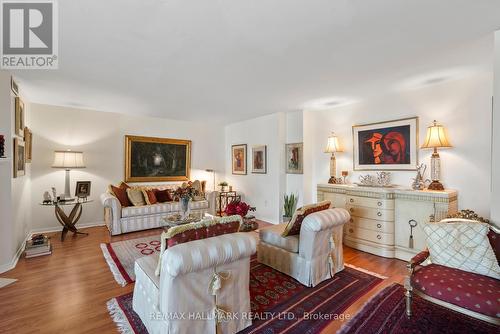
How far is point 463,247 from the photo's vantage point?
1975 mm

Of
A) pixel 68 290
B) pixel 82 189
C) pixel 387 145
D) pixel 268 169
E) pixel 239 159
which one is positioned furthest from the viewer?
pixel 239 159

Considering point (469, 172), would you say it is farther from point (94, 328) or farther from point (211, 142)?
point (211, 142)

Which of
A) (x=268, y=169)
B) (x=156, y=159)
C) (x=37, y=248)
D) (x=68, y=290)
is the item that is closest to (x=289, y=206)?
(x=268, y=169)

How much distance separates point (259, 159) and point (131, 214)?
3.10 metres

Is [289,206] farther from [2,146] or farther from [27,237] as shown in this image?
[27,237]

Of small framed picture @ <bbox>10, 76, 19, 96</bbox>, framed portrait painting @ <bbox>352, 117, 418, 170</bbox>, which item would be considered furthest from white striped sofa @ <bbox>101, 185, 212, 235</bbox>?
framed portrait painting @ <bbox>352, 117, 418, 170</bbox>

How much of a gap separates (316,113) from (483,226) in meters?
3.48

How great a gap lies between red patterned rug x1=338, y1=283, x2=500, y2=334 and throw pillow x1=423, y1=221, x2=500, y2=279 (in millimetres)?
493

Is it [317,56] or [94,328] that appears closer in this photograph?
[94,328]

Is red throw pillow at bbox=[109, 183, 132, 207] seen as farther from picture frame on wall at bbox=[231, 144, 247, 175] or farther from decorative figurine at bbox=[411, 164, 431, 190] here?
decorative figurine at bbox=[411, 164, 431, 190]

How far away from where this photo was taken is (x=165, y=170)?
5.96 meters

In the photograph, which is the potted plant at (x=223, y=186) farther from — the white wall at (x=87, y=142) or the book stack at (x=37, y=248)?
the book stack at (x=37, y=248)

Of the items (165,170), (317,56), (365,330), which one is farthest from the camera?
(165,170)

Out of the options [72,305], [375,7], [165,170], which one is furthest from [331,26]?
[165,170]
